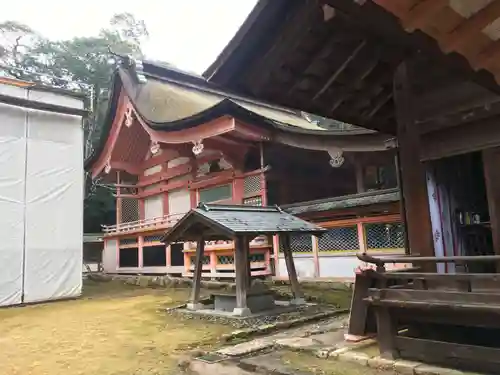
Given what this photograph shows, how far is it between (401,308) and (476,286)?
1759 millimetres

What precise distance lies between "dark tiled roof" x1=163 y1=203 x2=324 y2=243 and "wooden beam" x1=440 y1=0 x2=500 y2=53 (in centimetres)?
523

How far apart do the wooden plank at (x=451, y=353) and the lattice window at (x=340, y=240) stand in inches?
233

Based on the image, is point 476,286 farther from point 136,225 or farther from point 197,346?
point 136,225

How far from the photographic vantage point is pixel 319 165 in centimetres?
1320

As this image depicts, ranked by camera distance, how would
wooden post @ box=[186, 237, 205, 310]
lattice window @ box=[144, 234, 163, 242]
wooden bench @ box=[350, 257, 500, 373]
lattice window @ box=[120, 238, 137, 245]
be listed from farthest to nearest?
lattice window @ box=[120, 238, 137, 245], lattice window @ box=[144, 234, 163, 242], wooden post @ box=[186, 237, 205, 310], wooden bench @ box=[350, 257, 500, 373]

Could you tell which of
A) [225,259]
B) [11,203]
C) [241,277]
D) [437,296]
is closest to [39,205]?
Answer: [11,203]

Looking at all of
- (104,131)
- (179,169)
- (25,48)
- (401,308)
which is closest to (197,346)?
(401,308)

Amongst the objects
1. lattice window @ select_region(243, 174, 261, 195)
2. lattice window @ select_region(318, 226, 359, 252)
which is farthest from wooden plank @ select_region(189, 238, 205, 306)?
lattice window @ select_region(243, 174, 261, 195)

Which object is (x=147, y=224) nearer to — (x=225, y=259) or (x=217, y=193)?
(x=217, y=193)

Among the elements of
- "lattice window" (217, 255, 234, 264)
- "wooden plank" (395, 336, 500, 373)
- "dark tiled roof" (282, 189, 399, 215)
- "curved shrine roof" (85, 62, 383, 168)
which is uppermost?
"curved shrine roof" (85, 62, 383, 168)

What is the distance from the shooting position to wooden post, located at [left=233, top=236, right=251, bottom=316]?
7.94 m

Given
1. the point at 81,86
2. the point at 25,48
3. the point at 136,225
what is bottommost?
the point at 136,225

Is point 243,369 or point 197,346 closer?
point 243,369

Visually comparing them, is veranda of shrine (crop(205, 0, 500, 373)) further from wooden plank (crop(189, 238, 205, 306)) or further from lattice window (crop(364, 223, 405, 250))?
wooden plank (crop(189, 238, 205, 306))
